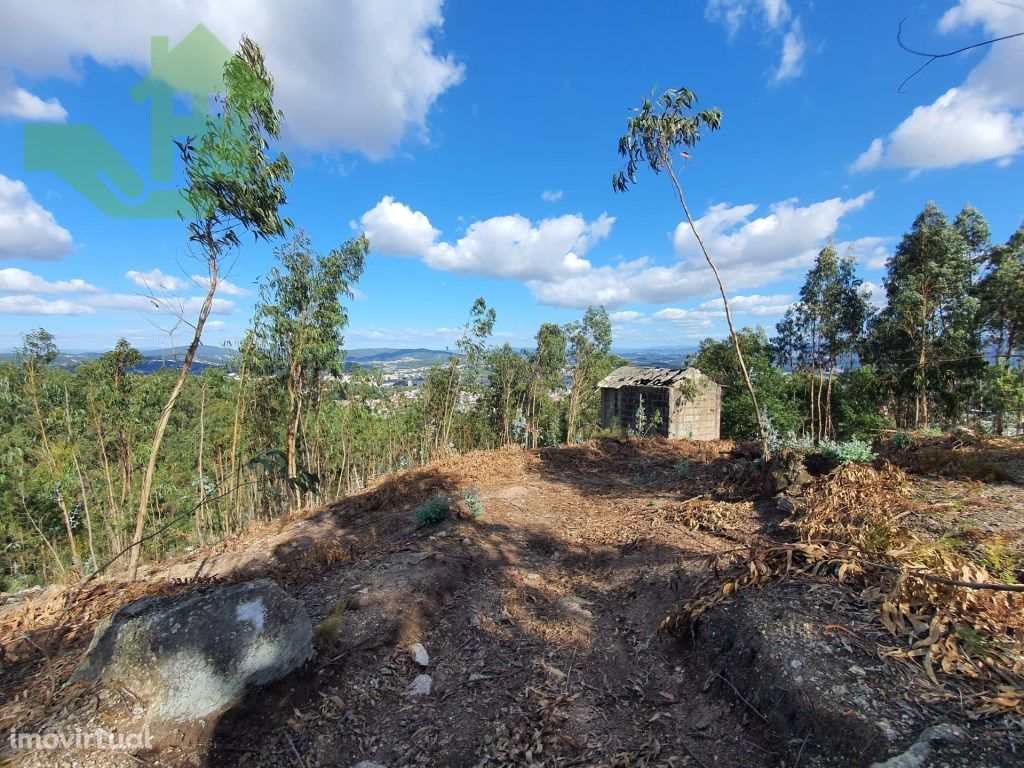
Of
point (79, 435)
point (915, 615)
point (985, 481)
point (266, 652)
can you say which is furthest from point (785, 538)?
point (79, 435)

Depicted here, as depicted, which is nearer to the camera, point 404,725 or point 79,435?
point 404,725

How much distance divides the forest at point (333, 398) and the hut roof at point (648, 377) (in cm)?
350

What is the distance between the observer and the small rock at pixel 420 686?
2721 millimetres

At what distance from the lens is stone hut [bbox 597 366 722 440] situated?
19250 mm

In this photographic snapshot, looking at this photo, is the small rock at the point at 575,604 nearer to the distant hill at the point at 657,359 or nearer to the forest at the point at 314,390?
the forest at the point at 314,390

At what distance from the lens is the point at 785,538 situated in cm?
393

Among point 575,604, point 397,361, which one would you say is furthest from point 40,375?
point 397,361

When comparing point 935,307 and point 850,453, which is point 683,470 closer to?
point 850,453

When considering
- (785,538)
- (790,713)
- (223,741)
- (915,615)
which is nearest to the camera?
(790,713)

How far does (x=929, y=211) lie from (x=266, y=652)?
75.1 ft

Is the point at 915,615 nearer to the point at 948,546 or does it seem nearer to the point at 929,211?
the point at 948,546

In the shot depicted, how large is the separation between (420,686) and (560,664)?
3.19ft

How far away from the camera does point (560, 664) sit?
2.99 meters

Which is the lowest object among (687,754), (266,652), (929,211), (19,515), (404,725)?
(19,515)
